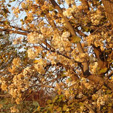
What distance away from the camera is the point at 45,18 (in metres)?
4.08

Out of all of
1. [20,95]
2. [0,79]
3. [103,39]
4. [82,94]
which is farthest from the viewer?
[103,39]

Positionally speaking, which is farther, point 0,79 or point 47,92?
point 47,92

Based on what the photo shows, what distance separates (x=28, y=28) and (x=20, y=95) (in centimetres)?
187

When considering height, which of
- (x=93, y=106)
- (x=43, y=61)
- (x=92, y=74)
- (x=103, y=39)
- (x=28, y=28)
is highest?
(x=28, y=28)

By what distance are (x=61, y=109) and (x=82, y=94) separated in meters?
0.50

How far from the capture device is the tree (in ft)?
8.71

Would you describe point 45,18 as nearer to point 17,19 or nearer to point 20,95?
point 17,19

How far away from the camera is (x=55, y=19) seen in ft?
14.4

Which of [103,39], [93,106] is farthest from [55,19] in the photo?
[93,106]

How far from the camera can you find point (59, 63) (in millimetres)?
2916

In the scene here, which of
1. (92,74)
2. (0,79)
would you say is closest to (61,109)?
(92,74)

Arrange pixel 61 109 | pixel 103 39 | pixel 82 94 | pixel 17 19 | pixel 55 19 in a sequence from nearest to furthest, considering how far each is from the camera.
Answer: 1. pixel 61 109
2. pixel 82 94
3. pixel 103 39
4. pixel 17 19
5. pixel 55 19

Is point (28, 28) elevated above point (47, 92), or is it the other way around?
point (28, 28)

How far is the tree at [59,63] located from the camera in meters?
2.66
